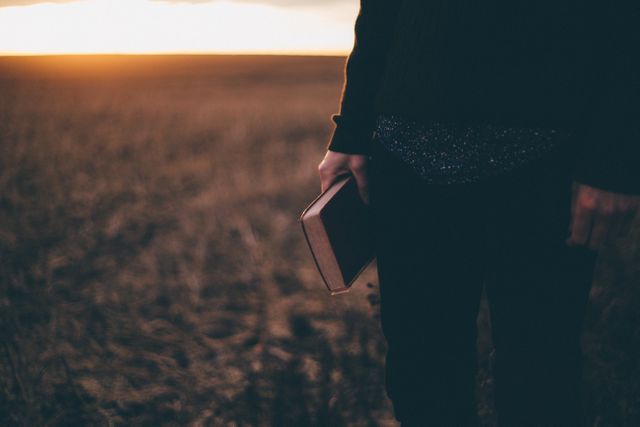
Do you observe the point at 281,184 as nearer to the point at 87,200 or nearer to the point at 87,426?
the point at 87,200

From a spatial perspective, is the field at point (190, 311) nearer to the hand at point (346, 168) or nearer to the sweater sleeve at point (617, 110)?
the hand at point (346, 168)

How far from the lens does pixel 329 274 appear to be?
0.98 meters

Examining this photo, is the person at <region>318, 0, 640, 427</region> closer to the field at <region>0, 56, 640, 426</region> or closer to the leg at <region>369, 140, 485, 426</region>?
the leg at <region>369, 140, 485, 426</region>

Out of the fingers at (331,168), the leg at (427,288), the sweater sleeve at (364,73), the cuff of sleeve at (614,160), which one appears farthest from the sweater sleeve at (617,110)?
the fingers at (331,168)

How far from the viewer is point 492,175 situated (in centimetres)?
75

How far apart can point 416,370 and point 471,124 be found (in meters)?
0.56

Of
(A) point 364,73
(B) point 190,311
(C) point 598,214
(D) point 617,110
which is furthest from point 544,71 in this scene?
(B) point 190,311

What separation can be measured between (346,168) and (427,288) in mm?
335

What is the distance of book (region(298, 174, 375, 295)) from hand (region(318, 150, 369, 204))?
13 mm

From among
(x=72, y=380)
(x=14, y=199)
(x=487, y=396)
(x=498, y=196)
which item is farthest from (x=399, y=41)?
(x=14, y=199)

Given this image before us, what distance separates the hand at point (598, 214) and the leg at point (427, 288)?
165mm

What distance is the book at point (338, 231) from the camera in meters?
0.92

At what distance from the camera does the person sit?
2.18ft

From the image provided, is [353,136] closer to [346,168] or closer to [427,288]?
[346,168]
